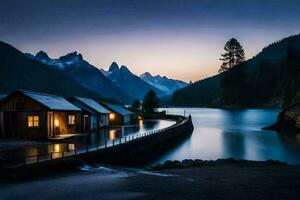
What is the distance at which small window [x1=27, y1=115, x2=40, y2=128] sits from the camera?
40.5 meters

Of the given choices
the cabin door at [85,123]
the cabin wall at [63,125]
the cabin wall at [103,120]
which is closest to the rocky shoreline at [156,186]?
the cabin wall at [63,125]

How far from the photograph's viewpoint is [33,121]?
40562mm

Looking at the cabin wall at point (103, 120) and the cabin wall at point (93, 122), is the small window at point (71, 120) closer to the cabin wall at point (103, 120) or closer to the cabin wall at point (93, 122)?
the cabin wall at point (93, 122)

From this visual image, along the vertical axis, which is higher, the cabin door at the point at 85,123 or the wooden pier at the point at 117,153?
the cabin door at the point at 85,123

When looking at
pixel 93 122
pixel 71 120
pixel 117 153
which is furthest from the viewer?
pixel 93 122

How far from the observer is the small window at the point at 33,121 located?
40.5 m

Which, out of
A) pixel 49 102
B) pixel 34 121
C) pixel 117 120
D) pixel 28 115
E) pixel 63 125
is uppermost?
pixel 49 102

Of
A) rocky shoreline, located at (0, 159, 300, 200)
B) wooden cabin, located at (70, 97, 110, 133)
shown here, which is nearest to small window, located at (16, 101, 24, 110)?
wooden cabin, located at (70, 97, 110, 133)

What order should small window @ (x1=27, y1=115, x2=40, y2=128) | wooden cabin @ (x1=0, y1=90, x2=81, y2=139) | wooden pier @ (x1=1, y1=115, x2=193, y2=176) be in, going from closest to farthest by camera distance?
wooden pier @ (x1=1, y1=115, x2=193, y2=176), wooden cabin @ (x1=0, y1=90, x2=81, y2=139), small window @ (x1=27, y1=115, x2=40, y2=128)

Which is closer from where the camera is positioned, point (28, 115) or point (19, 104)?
point (28, 115)

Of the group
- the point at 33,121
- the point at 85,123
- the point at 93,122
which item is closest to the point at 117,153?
the point at 33,121

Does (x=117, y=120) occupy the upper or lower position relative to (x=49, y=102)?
lower

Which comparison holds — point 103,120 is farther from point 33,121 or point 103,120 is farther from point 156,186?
point 156,186

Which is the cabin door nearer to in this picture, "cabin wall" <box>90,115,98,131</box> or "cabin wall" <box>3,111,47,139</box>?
"cabin wall" <box>90,115,98,131</box>
